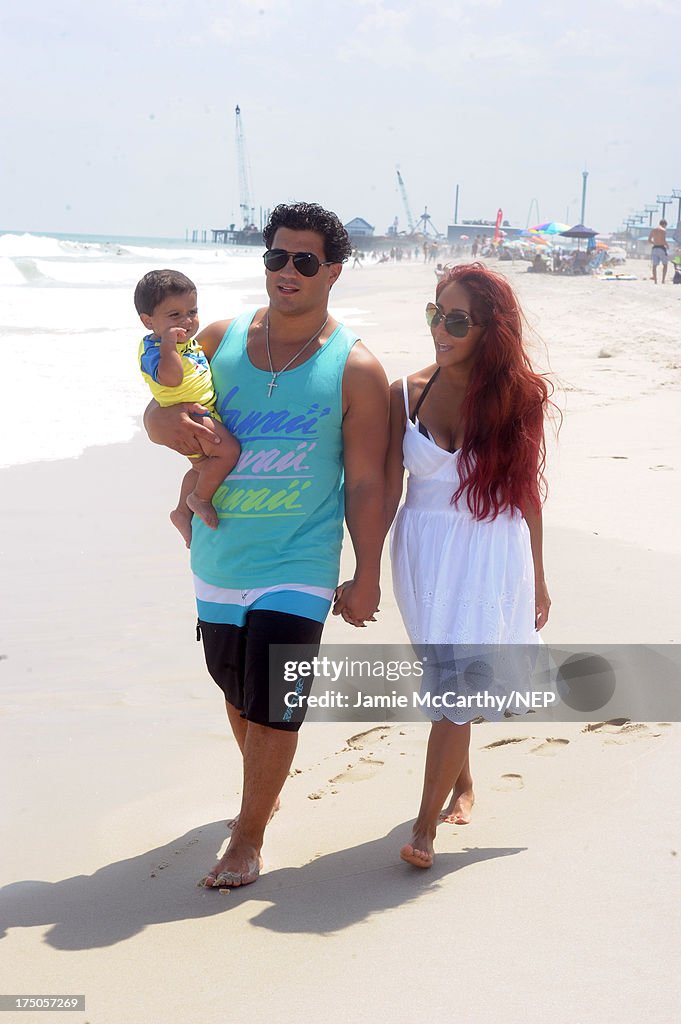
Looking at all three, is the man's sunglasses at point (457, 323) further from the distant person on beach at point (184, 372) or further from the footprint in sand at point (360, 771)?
the footprint in sand at point (360, 771)

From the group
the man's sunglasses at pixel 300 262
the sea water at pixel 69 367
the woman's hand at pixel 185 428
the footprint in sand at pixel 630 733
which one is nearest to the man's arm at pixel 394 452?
the man's sunglasses at pixel 300 262

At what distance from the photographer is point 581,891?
105 inches

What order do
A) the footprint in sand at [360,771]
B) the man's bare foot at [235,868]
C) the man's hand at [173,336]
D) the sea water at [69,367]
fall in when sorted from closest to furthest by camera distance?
the man's bare foot at [235,868] → the man's hand at [173,336] → the footprint in sand at [360,771] → the sea water at [69,367]

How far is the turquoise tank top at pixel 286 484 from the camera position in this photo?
296cm

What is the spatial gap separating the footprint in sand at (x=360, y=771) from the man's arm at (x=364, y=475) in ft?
2.51

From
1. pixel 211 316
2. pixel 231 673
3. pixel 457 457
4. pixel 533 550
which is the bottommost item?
pixel 211 316

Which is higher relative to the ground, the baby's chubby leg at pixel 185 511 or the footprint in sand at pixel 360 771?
the baby's chubby leg at pixel 185 511

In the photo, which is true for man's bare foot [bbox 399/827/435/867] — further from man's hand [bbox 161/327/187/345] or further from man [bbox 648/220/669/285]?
man [bbox 648/220/669/285]

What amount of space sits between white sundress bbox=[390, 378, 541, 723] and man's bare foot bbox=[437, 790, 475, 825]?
1.20ft

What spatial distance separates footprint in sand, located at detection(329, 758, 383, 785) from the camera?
3.53m

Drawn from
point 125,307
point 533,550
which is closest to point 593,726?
point 533,550

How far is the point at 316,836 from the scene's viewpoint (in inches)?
125

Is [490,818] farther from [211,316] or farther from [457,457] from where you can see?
[211,316]

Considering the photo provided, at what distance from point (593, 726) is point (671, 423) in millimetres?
5142
